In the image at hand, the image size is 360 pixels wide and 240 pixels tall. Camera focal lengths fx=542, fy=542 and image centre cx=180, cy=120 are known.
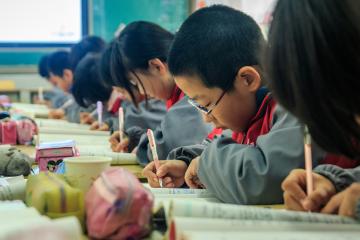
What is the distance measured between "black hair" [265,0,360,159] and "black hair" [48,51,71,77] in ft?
10.1

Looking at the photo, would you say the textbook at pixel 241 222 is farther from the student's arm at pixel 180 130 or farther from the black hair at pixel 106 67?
the black hair at pixel 106 67

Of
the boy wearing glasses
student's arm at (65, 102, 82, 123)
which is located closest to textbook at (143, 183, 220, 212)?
the boy wearing glasses

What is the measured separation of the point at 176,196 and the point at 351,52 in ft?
1.38

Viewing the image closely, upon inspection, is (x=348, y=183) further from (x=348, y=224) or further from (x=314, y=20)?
(x=314, y=20)

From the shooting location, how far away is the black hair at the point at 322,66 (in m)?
0.68

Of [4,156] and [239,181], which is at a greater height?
[239,181]

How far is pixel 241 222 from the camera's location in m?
0.67

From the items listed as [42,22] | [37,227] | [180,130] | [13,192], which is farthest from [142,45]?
[42,22]

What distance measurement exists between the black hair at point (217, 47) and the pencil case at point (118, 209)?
0.51 meters

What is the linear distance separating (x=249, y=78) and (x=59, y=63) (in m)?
2.74

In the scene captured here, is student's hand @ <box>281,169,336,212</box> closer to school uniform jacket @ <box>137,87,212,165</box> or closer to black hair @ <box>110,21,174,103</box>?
school uniform jacket @ <box>137,87,212,165</box>

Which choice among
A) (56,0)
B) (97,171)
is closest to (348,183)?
(97,171)

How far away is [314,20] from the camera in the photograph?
69 cm

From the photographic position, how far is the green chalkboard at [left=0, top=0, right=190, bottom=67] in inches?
152
